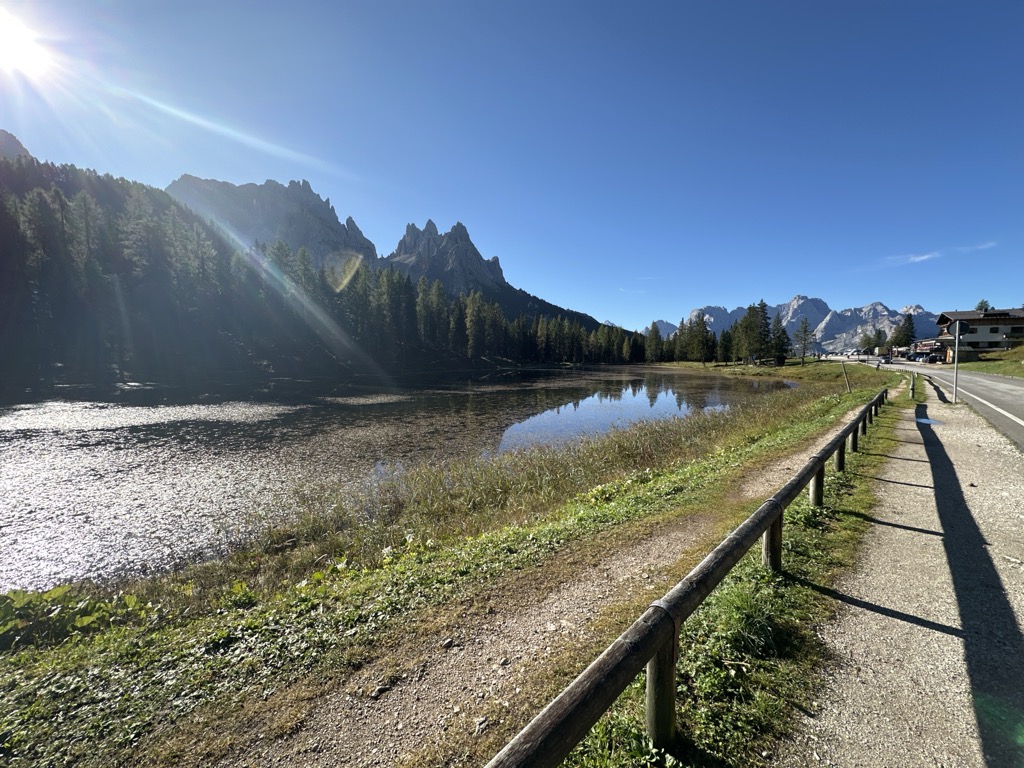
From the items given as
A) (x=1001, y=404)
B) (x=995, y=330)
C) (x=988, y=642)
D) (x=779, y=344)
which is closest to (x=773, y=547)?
(x=988, y=642)

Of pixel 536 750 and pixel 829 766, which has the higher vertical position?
pixel 536 750

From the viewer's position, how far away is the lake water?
1090 centimetres

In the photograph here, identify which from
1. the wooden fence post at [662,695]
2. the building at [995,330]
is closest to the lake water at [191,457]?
the wooden fence post at [662,695]

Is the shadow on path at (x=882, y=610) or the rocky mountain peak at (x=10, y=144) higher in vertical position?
the rocky mountain peak at (x=10, y=144)

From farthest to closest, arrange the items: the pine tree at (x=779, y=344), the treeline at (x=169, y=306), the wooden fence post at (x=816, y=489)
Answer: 1. the pine tree at (x=779, y=344)
2. the treeline at (x=169, y=306)
3. the wooden fence post at (x=816, y=489)

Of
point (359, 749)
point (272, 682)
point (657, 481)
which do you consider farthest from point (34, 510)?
point (657, 481)

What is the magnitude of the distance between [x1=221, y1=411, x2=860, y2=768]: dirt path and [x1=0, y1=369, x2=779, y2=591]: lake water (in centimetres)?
880

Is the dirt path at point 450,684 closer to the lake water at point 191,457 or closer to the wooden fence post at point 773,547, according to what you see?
the wooden fence post at point 773,547

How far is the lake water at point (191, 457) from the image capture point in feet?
35.8

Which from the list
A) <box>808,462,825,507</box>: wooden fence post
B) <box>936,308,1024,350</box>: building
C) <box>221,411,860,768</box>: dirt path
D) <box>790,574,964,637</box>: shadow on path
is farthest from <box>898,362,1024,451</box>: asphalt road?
<box>936,308,1024,350</box>: building

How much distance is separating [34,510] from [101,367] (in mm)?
54175

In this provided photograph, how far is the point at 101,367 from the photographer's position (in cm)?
5162

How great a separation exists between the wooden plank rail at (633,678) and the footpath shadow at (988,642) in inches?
77.8

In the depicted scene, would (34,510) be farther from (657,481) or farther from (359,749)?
(657,481)
